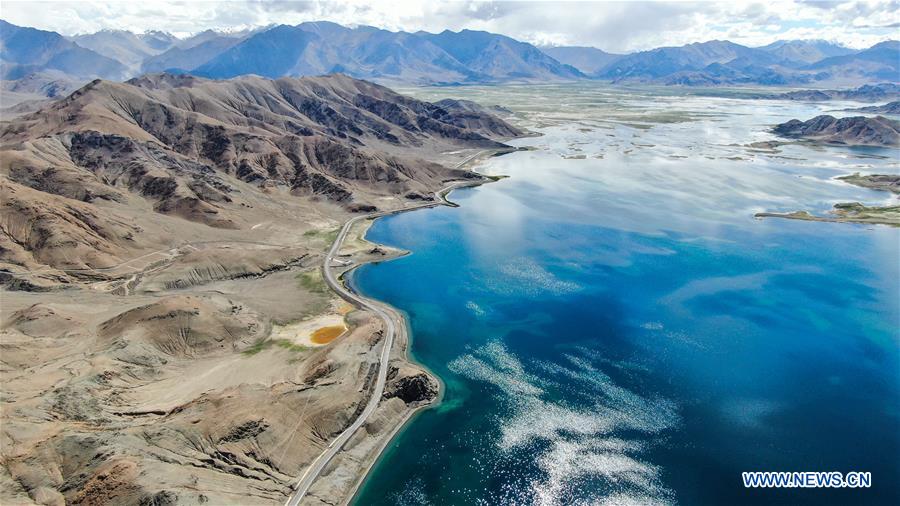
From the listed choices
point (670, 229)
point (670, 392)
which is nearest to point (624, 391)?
point (670, 392)

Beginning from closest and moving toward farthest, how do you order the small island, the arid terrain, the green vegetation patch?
1. the arid terrain
2. the green vegetation patch
3. the small island

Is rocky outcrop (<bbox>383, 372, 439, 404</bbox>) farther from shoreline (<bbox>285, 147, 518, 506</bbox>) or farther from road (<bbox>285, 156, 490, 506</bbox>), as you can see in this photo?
road (<bbox>285, 156, 490, 506</bbox>)

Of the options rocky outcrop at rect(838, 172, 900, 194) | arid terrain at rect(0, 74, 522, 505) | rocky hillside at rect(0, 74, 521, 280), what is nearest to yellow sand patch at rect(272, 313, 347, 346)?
arid terrain at rect(0, 74, 522, 505)

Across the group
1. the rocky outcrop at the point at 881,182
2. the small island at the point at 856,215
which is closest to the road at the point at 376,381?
the small island at the point at 856,215

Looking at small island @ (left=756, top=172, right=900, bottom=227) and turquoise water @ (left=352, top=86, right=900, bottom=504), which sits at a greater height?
small island @ (left=756, top=172, right=900, bottom=227)

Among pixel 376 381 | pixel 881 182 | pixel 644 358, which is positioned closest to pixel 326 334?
pixel 376 381

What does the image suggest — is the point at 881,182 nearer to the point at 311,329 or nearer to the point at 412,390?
the point at 412,390

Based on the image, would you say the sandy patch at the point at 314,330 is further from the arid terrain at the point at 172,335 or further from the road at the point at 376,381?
the road at the point at 376,381

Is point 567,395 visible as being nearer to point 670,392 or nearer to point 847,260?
point 670,392
